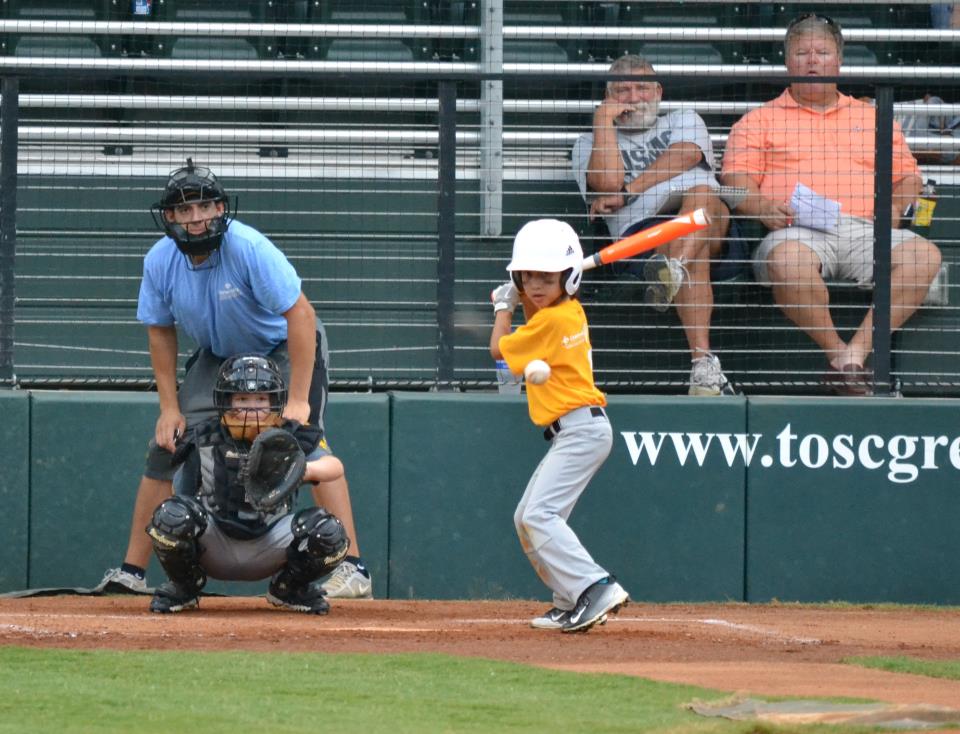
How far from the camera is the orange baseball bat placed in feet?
24.9

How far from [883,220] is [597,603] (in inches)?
130

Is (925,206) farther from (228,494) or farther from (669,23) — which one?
(228,494)

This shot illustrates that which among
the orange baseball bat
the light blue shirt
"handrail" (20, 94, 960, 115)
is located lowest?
the light blue shirt

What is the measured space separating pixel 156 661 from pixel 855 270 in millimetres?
4811

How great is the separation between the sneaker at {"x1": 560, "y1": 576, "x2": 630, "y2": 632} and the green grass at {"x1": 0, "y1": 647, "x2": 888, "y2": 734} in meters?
0.91

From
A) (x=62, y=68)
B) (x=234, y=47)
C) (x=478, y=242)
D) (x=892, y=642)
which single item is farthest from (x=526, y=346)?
(x=234, y=47)

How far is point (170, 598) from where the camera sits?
6.62 metres

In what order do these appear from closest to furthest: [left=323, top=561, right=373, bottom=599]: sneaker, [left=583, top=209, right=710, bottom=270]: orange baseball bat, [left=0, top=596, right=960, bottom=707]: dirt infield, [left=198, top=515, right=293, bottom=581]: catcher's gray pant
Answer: [left=0, top=596, right=960, bottom=707]: dirt infield, [left=198, top=515, right=293, bottom=581]: catcher's gray pant, [left=323, top=561, right=373, bottom=599]: sneaker, [left=583, top=209, right=710, bottom=270]: orange baseball bat

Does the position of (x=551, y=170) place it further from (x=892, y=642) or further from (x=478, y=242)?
(x=892, y=642)

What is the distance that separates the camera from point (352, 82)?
8.56 m

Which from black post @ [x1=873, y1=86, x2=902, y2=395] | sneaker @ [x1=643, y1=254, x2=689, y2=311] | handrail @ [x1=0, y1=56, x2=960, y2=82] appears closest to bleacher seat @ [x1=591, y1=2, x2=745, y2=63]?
handrail @ [x1=0, y1=56, x2=960, y2=82]

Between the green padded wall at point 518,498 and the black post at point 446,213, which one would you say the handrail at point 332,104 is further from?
the green padded wall at point 518,498

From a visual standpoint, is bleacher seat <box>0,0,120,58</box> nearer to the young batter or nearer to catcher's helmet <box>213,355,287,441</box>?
catcher's helmet <box>213,355,287,441</box>

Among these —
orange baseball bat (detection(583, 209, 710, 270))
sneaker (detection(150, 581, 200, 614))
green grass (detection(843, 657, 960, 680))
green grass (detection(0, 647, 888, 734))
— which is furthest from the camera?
orange baseball bat (detection(583, 209, 710, 270))
